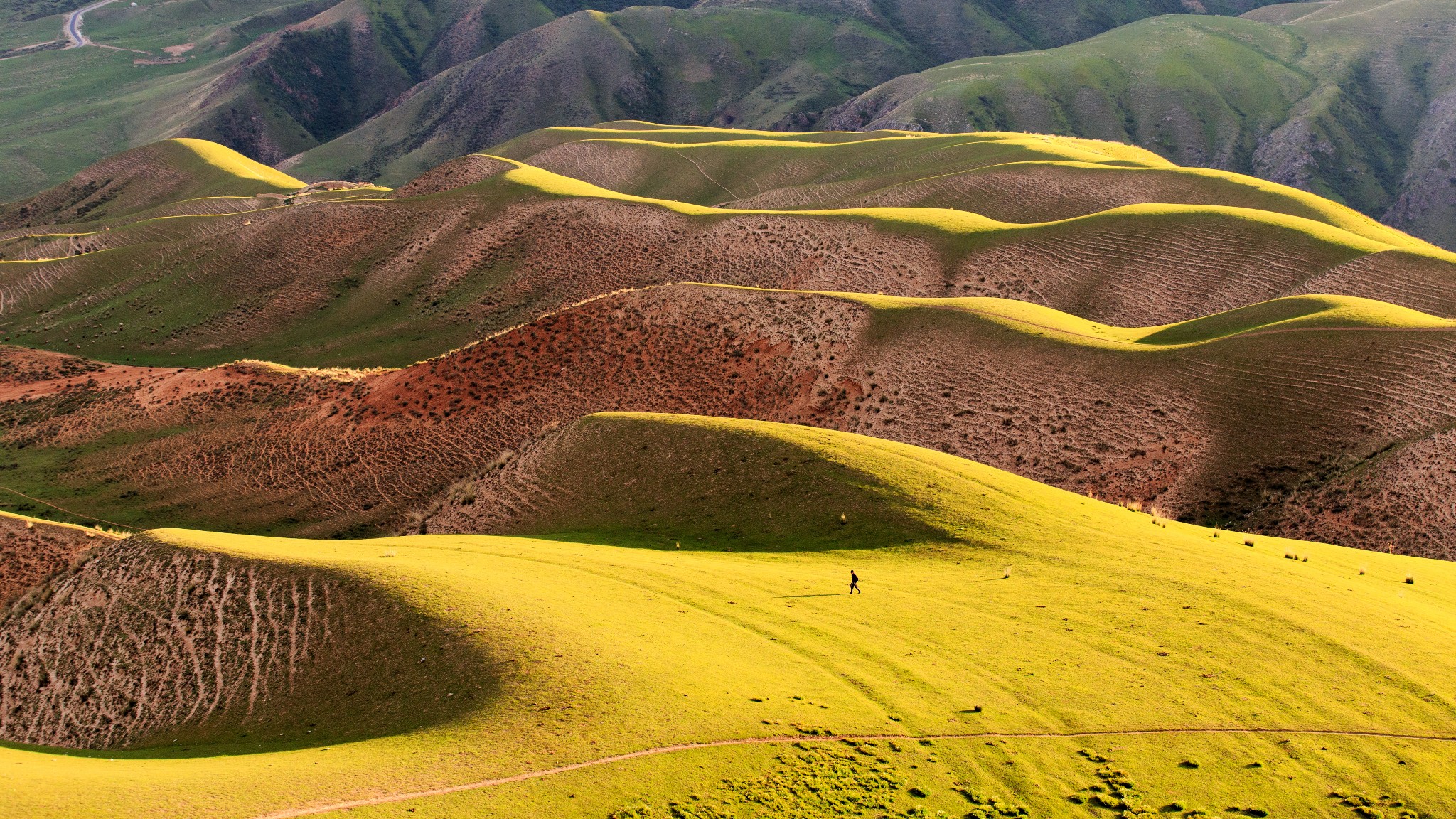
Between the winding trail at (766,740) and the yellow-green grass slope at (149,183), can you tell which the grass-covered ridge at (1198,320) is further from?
the yellow-green grass slope at (149,183)

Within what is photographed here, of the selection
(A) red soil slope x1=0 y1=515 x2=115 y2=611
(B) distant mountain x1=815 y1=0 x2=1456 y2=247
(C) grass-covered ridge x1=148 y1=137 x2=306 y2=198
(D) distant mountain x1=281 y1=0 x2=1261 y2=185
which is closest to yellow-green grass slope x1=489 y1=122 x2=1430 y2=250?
(C) grass-covered ridge x1=148 y1=137 x2=306 y2=198

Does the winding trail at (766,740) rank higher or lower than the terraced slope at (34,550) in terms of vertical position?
higher

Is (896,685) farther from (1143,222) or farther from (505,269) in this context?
(505,269)

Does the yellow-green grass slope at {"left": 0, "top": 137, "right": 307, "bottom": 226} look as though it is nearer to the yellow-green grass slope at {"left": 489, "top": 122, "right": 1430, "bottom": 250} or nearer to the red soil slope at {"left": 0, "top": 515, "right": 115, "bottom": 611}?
the yellow-green grass slope at {"left": 489, "top": 122, "right": 1430, "bottom": 250}

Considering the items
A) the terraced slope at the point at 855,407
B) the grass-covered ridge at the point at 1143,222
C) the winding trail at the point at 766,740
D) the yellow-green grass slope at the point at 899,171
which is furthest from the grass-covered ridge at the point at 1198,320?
the winding trail at the point at 766,740

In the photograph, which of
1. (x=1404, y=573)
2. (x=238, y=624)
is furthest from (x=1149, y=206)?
(x=238, y=624)

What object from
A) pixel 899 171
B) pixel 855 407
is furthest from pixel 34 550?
pixel 899 171

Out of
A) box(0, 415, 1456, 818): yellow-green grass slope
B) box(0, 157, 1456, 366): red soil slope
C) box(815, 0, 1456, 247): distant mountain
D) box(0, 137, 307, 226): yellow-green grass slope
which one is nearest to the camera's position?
box(0, 415, 1456, 818): yellow-green grass slope
